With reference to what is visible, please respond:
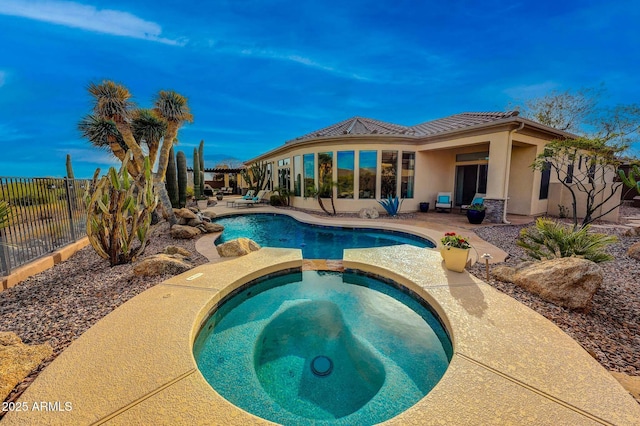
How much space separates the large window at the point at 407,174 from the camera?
12391 mm

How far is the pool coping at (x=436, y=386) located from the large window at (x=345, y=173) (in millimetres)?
9218

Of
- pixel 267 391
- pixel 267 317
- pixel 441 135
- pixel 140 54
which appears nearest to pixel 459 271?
pixel 267 317

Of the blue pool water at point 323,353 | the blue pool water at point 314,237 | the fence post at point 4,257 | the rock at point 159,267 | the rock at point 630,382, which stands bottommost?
the blue pool water at point 323,353

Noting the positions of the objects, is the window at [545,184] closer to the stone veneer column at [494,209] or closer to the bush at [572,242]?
the stone veneer column at [494,209]

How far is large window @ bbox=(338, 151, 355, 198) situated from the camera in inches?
485

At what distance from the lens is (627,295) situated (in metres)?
3.87

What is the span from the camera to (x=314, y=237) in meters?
9.03

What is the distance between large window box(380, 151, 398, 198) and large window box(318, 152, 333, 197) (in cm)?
248

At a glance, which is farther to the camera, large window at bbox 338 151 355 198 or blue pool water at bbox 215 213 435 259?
large window at bbox 338 151 355 198

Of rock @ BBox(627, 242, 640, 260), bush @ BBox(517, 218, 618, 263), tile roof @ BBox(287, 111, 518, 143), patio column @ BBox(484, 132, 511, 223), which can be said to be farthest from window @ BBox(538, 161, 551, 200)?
bush @ BBox(517, 218, 618, 263)

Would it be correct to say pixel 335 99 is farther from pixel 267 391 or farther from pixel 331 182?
pixel 267 391

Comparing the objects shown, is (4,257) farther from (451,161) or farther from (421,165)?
(451,161)

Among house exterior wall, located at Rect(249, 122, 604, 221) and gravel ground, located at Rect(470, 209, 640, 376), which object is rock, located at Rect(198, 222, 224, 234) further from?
gravel ground, located at Rect(470, 209, 640, 376)

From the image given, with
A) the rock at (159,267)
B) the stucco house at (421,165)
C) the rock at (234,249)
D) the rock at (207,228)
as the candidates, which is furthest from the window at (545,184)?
the rock at (159,267)
